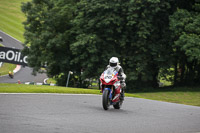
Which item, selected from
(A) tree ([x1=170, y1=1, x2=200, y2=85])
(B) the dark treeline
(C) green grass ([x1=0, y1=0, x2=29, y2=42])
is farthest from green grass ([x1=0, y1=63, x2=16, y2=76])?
(A) tree ([x1=170, y1=1, x2=200, y2=85])

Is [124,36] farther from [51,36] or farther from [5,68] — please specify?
[5,68]

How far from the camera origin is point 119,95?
1152 cm

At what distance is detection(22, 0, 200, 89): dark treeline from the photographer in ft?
91.6

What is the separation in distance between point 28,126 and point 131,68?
23.8 m

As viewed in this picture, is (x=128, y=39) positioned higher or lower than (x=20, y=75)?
higher

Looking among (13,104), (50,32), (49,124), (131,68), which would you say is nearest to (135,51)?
(131,68)

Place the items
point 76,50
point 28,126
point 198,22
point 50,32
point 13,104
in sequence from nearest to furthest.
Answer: point 28,126 → point 13,104 → point 198,22 → point 76,50 → point 50,32

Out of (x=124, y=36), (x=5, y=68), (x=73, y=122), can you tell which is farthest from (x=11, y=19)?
(x=73, y=122)

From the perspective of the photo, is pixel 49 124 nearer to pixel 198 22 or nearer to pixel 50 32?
pixel 198 22

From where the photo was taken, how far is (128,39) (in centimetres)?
2961

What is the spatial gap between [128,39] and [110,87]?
18.9 meters

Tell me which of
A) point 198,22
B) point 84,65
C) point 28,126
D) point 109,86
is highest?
point 198,22

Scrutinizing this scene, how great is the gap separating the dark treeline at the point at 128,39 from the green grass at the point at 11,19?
2029 inches

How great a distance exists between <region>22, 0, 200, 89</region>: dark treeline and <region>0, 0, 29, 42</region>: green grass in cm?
5153
